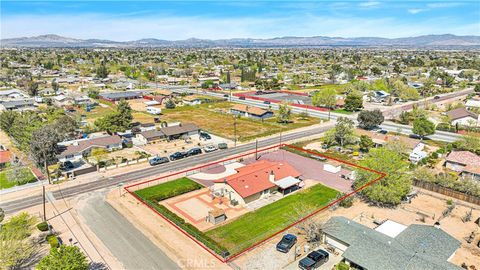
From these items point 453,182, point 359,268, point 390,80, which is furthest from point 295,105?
point 359,268

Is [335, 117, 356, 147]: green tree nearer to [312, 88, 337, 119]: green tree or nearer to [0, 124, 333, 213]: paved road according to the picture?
[0, 124, 333, 213]: paved road

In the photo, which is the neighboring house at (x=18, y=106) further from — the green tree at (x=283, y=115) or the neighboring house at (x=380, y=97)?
the neighboring house at (x=380, y=97)

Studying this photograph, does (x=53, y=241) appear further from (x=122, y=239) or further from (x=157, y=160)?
(x=157, y=160)

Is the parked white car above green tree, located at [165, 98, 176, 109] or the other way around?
the other way around

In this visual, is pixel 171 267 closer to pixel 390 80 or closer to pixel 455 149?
pixel 455 149

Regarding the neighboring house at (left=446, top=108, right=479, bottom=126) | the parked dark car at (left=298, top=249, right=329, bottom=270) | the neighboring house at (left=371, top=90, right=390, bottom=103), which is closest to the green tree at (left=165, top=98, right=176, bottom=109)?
the neighboring house at (left=371, top=90, right=390, bottom=103)

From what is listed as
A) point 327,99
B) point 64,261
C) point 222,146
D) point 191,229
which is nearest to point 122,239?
point 191,229
